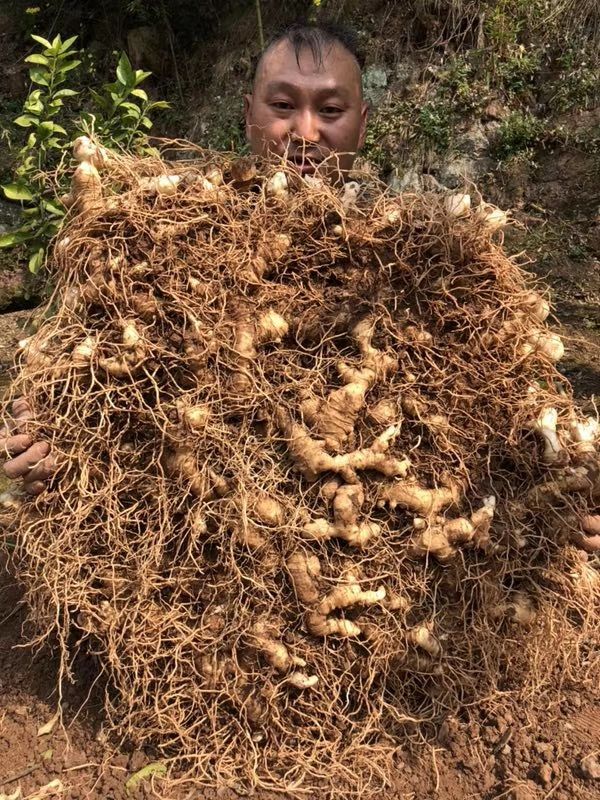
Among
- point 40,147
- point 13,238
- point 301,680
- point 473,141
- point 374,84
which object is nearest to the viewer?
point 301,680

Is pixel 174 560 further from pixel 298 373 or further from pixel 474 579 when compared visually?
pixel 474 579

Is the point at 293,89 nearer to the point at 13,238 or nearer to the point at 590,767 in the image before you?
the point at 13,238

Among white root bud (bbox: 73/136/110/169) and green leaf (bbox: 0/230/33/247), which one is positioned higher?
white root bud (bbox: 73/136/110/169)

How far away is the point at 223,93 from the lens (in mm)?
5148

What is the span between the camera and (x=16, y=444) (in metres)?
1.29

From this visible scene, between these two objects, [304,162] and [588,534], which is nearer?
[588,534]

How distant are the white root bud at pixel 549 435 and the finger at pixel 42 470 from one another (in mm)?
1000

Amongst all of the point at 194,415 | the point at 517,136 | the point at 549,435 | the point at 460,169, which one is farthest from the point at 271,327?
the point at 517,136

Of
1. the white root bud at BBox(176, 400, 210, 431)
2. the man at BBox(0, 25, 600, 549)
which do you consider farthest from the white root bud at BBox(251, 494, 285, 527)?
the man at BBox(0, 25, 600, 549)

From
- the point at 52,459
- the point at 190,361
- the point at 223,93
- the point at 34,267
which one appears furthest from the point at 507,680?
the point at 223,93

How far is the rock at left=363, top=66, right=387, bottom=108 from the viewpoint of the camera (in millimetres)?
4367

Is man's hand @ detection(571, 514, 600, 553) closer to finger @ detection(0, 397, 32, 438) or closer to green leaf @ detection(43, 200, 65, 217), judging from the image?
finger @ detection(0, 397, 32, 438)

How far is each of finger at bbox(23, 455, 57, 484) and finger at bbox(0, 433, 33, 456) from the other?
0.05 m

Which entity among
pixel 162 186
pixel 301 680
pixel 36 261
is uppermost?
pixel 162 186
